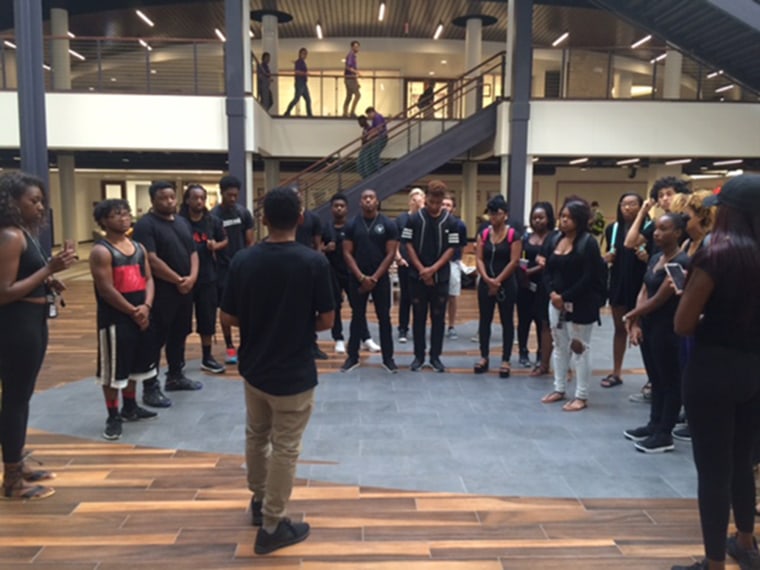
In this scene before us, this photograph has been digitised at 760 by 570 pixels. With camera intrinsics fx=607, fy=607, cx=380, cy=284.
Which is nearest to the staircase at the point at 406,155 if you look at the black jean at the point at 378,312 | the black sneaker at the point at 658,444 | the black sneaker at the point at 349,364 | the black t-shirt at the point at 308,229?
the black t-shirt at the point at 308,229

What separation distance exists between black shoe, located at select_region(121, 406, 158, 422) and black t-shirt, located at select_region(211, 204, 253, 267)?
65.0 inches

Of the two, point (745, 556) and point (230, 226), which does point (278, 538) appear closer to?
point (745, 556)

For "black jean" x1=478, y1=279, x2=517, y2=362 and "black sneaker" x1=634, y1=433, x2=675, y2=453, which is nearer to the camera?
"black sneaker" x1=634, y1=433, x2=675, y2=453

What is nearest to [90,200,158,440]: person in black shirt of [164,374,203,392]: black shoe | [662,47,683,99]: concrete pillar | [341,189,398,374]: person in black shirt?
[164,374,203,392]: black shoe

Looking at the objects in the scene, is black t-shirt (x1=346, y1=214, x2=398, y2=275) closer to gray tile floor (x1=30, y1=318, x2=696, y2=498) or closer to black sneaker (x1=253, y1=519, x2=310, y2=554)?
gray tile floor (x1=30, y1=318, x2=696, y2=498)

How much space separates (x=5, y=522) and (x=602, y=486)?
118 inches

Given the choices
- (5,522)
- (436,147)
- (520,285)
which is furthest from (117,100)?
(5,522)

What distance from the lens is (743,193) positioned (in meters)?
2.14

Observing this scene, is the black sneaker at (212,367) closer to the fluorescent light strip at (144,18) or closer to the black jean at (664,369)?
the black jean at (664,369)

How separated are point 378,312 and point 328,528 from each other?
2.99m

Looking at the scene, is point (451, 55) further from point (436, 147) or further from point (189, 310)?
point (189, 310)

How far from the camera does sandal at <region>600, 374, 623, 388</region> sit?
5188mm

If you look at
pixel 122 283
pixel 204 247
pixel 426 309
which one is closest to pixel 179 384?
pixel 204 247

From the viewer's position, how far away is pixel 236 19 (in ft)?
34.0
